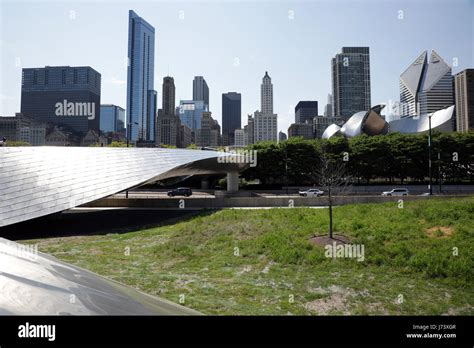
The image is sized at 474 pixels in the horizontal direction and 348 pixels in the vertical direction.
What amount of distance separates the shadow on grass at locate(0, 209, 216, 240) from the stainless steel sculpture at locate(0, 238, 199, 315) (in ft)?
46.8

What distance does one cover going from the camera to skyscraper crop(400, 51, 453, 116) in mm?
101562

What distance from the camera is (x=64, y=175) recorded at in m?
17.2

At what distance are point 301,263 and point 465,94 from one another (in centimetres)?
13601

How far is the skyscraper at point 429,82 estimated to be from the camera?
10156 centimetres

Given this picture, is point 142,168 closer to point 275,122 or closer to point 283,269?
point 283,269

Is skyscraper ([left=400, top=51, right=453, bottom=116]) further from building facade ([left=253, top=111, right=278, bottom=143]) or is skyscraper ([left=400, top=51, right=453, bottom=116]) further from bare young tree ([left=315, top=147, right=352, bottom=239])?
building facade ([left=253, top=111, right=278, bottom=143])

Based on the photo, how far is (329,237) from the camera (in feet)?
39.4

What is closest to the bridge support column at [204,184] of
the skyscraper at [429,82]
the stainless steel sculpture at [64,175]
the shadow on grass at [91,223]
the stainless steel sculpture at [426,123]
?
the shadow on grass at [91,223]

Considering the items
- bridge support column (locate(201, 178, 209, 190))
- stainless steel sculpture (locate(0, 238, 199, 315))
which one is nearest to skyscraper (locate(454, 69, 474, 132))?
bridge support column (locate(201, 178, 209, 190))

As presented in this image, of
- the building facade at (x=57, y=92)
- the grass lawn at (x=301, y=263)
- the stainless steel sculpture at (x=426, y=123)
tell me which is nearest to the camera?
the grass lawn at (x=301, y=263)

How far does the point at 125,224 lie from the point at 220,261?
9928mm

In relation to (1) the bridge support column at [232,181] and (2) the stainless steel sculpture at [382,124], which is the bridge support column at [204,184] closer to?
(1) the bridge support column at [232,181]

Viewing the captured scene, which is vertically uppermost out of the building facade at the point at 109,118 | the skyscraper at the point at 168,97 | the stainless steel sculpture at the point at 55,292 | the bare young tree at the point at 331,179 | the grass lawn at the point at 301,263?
the skyscraper at the point at 168,97

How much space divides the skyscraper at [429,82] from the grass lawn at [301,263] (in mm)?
104146
